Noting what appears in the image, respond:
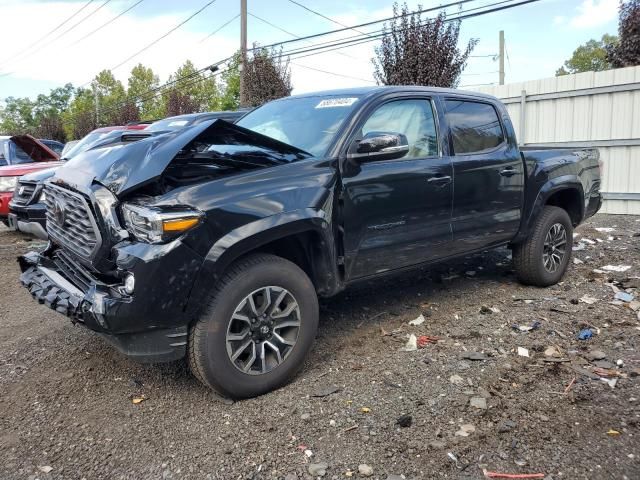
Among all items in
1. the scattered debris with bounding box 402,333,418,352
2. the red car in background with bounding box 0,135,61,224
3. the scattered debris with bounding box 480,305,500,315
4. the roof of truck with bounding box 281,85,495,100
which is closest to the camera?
the scattered debris with bounding box 402,333,418,352

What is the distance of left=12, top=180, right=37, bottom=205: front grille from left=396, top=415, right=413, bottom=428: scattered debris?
5.68m

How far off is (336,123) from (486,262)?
3.63 metres

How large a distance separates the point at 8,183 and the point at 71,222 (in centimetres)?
630

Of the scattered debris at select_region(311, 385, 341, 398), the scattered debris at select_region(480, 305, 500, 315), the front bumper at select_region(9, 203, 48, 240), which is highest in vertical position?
the front bumper at select_region(9, 203, 48, 240)

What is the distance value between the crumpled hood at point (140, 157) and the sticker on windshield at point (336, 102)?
2.36ft

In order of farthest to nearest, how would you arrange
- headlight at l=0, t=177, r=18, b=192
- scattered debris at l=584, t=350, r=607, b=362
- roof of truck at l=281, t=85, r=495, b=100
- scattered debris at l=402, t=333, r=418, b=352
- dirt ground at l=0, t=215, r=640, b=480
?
1. headlight at l=0, t=177, r=18, b=192
2. roof of truck at l=281, t=85, r=495, b=100
3. scattered debris at l=402, t=333, r=418, b=352
4. scattered debris at l=584, t=350, r=607, b=362
5. dirt ground at l=0, t=215, r=640, b=480

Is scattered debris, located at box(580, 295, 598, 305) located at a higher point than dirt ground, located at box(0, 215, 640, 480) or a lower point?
lower

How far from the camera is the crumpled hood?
307 cm

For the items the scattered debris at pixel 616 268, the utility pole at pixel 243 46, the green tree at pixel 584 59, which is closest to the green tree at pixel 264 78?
the utility pole at pixel 243 46

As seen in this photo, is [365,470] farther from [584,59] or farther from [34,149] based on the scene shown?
[584,59]

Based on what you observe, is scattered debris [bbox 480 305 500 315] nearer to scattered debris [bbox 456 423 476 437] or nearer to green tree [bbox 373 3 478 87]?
scattered debris [bbox 456 423 476 437]

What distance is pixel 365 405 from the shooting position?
327 cm

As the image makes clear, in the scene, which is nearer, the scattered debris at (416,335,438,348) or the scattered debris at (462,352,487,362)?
the scattered debris at (462,352,487,362)

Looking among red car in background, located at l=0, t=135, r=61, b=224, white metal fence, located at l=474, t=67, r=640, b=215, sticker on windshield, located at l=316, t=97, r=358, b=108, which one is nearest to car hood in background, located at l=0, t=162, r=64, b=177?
red car in background, located at l=0, t=135, r=61, b=224
